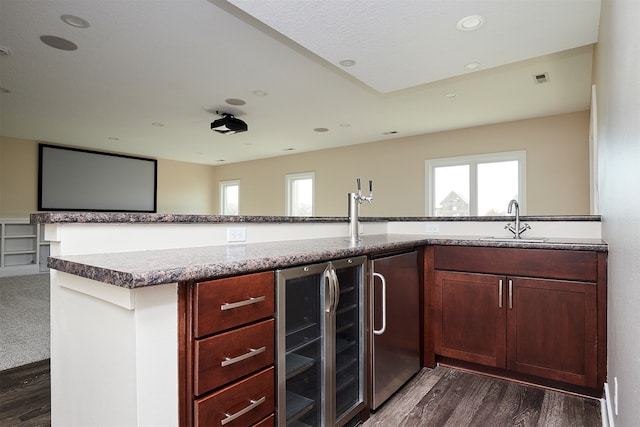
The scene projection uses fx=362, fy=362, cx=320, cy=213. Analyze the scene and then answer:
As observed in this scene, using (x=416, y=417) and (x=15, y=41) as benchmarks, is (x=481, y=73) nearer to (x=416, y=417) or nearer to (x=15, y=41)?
(x=416, y=417)

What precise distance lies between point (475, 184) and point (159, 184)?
7224mm

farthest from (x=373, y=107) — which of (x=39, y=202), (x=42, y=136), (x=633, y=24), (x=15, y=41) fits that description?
(x=39, y=202)

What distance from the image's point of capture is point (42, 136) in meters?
6.62

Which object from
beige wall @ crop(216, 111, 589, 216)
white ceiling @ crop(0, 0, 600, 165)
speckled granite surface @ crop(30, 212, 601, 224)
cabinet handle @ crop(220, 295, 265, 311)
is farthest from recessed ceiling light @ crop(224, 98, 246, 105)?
cabinet handle @ crop(220, 295, 265, 311)

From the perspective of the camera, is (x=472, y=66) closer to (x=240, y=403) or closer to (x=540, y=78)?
(x=540, y=78)

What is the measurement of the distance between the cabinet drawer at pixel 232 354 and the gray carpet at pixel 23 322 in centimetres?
228

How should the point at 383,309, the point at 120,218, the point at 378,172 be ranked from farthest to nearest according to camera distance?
the point at 378,172
the point at 383,309
the point at 120,218

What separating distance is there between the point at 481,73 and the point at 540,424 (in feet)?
10.6

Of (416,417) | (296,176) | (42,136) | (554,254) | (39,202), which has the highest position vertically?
(42,136)

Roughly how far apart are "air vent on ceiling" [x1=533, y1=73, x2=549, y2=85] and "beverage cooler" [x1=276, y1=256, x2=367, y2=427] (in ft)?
11.3

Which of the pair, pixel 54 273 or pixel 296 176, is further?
pixel 296 176

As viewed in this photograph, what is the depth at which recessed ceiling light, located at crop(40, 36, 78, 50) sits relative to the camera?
297 cm

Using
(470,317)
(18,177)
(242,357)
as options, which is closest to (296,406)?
(242,357)

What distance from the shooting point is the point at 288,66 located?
3.59 metres
